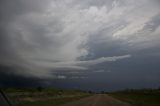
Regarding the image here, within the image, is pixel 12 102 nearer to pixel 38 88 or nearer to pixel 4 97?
pixel 4 97

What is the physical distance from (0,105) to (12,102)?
0.48m

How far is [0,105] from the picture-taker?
13.0ft

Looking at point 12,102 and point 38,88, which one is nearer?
point 12,102

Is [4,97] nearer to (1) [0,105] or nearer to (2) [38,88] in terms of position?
(1) [0,105]

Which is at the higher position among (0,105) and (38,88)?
(38,88)

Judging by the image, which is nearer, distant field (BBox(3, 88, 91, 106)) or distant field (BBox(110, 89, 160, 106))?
distant field (BBox(3, 88, 91, 106))

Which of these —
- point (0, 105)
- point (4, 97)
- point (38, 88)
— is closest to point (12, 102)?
point (4, 97)

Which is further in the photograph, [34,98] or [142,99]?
[142,99]

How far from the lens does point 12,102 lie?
445 centimetres

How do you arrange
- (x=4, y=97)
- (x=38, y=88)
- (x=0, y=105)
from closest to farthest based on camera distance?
(x=0, y=105), (x=4, y=97), (x=38, y=88)

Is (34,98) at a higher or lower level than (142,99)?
higher

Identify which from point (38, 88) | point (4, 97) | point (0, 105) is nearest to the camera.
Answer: point (0, 105)

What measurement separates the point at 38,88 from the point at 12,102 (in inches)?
4744

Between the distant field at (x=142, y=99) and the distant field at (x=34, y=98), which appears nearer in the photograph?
the distant field at (x=34, y=98)
